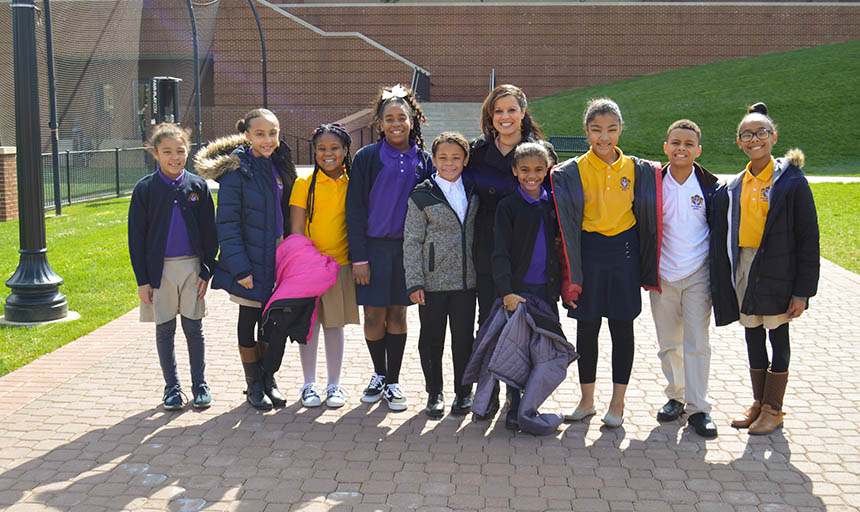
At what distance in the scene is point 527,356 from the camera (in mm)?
4566

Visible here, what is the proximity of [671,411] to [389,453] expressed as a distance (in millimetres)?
1661

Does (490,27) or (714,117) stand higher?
(490,27)

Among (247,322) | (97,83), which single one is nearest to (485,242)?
(247,322)

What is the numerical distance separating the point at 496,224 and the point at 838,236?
8.61 metres

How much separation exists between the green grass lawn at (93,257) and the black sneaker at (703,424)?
177 inches

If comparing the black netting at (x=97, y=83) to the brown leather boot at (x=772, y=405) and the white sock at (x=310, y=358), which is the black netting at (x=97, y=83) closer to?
the white sock at (x=310, y=358)

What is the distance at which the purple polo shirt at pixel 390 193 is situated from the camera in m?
4.82

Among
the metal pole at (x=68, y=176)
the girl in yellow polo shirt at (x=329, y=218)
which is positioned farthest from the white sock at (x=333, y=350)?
the metal pole at (x=68, y=176)

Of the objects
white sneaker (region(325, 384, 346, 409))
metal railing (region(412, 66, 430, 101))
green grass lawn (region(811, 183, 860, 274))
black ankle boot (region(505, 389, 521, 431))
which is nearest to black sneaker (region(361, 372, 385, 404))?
A: white sneaker (region(325, 384, 346, 409))

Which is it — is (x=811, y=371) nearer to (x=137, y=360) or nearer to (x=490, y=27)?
(x=137, y=360)

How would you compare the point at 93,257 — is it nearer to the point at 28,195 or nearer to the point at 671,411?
the point at 28,195

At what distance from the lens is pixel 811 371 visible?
5.66 meters

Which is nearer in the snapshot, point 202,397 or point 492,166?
point 492,166

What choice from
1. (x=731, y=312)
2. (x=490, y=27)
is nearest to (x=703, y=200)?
(x=731, y=312)
